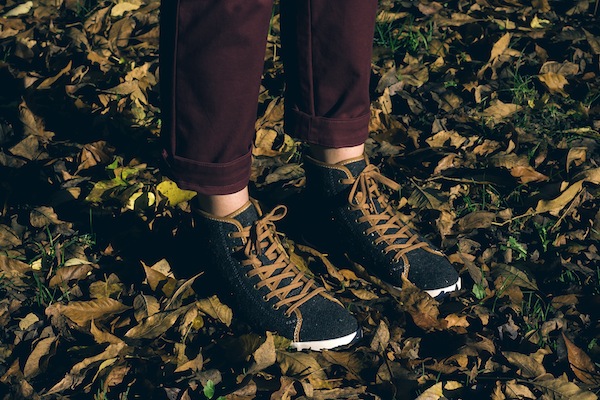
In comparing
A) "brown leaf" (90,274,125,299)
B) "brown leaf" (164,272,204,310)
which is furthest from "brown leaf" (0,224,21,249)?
"brown leaf" (164,272,204,310)

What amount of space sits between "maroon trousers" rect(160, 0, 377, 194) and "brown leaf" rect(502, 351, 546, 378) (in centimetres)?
72

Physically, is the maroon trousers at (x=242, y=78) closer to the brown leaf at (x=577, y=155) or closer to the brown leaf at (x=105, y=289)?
the brown leaf at (x=105, y=289)

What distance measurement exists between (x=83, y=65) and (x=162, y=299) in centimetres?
139

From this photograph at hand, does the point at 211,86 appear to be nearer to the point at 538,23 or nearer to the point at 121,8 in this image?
the point at 121,8

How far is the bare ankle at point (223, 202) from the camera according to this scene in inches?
77.2

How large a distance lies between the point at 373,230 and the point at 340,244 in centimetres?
15

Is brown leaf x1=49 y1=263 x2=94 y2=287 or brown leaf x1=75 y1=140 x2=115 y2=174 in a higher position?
brown leaf x1=75 y1=140 x2=115 y2=174

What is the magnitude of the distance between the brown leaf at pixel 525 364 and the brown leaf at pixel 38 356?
119cm

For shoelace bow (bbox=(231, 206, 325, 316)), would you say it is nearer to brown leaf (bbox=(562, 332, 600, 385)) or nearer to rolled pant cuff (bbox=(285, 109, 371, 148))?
rolled pant cuff (bbox=(285, 109, 371, 148))

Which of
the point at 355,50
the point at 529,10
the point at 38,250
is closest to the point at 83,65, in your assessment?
the point at 38,250

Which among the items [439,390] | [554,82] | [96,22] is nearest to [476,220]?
[439,390]

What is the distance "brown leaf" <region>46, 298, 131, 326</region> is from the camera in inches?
80.7

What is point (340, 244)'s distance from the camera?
229 cm

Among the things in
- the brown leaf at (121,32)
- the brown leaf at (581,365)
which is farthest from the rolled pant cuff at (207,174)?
the brown leaf at (121,32)
